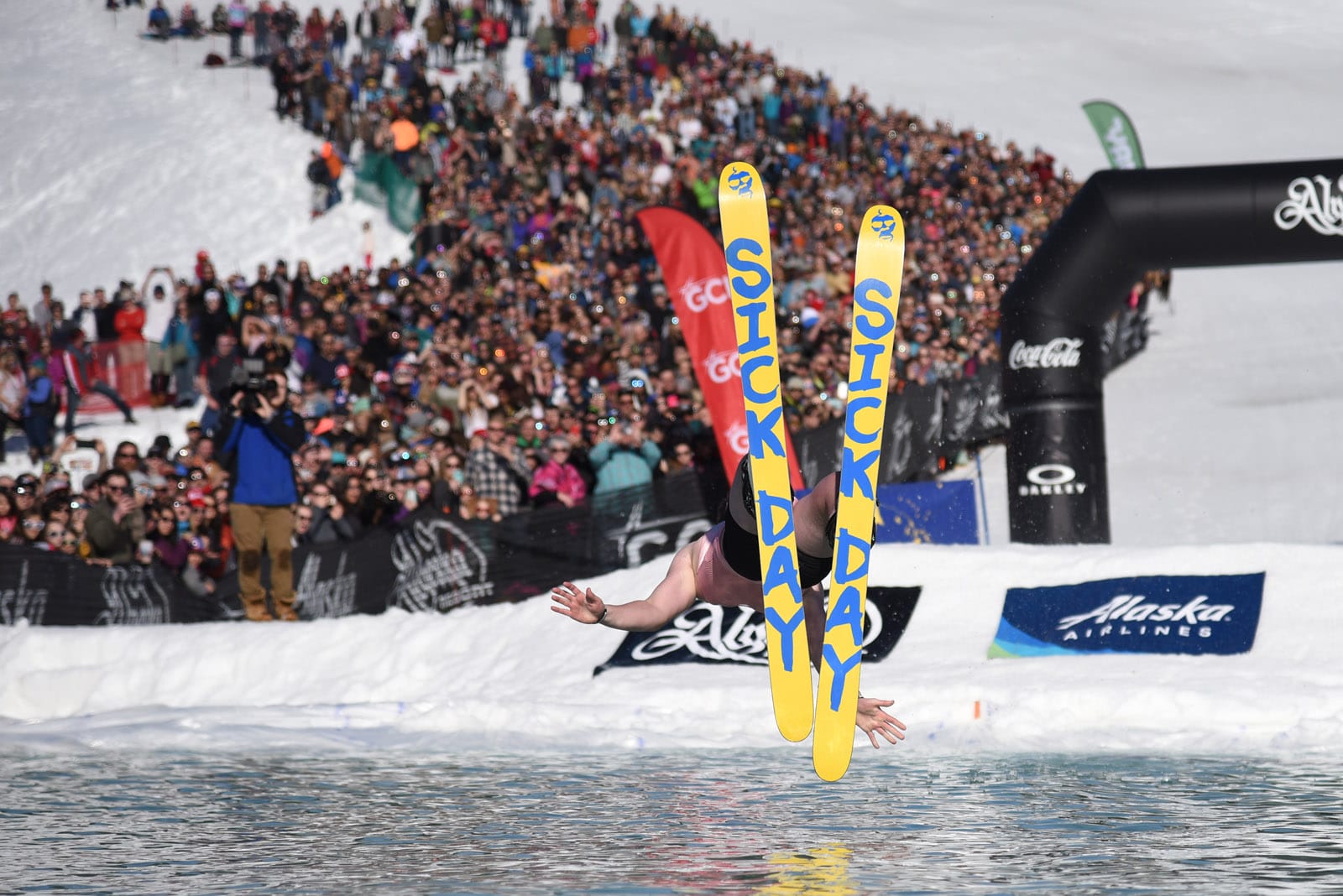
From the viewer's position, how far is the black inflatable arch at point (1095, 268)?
34.3ft

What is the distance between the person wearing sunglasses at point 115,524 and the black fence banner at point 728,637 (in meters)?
4.32

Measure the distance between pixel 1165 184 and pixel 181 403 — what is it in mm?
11119

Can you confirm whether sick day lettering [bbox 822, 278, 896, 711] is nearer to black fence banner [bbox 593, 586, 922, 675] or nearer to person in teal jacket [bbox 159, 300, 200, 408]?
black fence banner [bbox 593, 586, 922, 675]

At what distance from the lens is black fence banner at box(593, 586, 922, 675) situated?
1023cm

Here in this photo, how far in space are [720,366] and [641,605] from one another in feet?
19.9

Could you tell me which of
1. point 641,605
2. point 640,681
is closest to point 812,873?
point 641,605

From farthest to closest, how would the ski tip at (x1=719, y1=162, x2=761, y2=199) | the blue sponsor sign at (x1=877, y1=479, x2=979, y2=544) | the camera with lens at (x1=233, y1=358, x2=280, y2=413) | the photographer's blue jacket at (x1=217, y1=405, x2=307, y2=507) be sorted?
the blue sponsor sign at (x1=877, y1=479, x2=979, y2=544), the photographer's blue jacket at (x1=217, y1=405, x2=307, y2=507), the camera with lens at (x1=233, y1=358, x2=280, y2=413), the ski tip at (x1=719, y1=162, x2=761, y2=199)

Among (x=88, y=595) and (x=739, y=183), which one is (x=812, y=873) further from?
(x=88, y=595)

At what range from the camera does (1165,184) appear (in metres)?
10.6

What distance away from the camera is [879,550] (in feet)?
36.3

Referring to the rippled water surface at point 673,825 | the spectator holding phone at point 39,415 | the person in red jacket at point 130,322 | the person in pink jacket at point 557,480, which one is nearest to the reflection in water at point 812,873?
the rippled water surface at point 673,825

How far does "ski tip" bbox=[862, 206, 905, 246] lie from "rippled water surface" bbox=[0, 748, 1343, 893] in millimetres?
2300

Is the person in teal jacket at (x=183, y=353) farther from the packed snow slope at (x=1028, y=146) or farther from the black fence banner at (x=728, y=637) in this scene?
the black fence banner at (x=728, y=637)

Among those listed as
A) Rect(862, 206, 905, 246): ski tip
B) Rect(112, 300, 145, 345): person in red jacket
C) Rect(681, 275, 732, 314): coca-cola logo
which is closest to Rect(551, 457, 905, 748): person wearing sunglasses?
Rect(862, 206, 905, 246): ski tip
